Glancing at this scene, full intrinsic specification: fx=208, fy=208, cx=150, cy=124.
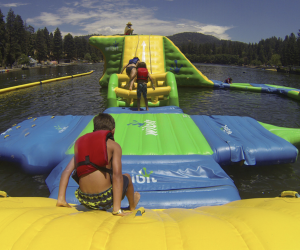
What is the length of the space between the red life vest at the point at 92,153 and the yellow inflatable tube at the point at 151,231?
31cm

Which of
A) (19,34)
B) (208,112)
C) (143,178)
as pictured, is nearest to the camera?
(143,178)

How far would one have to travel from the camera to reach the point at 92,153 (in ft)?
4.65

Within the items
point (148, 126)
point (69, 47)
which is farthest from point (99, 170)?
point (69, 47)

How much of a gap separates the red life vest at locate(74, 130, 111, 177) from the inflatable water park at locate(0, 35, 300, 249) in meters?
0.29

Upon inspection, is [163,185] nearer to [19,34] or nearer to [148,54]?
[148,54]

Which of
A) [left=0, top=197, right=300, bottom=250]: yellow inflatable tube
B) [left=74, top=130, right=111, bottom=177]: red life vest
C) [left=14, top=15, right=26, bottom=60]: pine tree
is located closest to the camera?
[left=0, top=197, right=300, bottom=250]: yellow inflatable tube

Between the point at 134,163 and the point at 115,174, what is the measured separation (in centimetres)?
144

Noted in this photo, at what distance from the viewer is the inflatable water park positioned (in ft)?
3.30

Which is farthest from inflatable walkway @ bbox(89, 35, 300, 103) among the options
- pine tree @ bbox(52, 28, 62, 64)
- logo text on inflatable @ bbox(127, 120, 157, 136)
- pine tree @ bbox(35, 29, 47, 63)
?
pine tree @ bbox(52, 28, 62, 64)

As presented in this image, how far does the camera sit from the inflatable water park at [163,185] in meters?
1.01

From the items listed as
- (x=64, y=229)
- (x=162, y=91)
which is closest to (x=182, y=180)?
(x=64, y=229)

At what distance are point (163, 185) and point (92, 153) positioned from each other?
52.8 inches

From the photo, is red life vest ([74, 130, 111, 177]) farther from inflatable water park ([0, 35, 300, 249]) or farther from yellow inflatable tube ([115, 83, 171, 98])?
yellow inflatable tube ([115, 83, 171, 98])

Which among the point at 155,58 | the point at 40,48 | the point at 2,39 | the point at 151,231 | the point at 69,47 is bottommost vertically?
the point at 151,231
